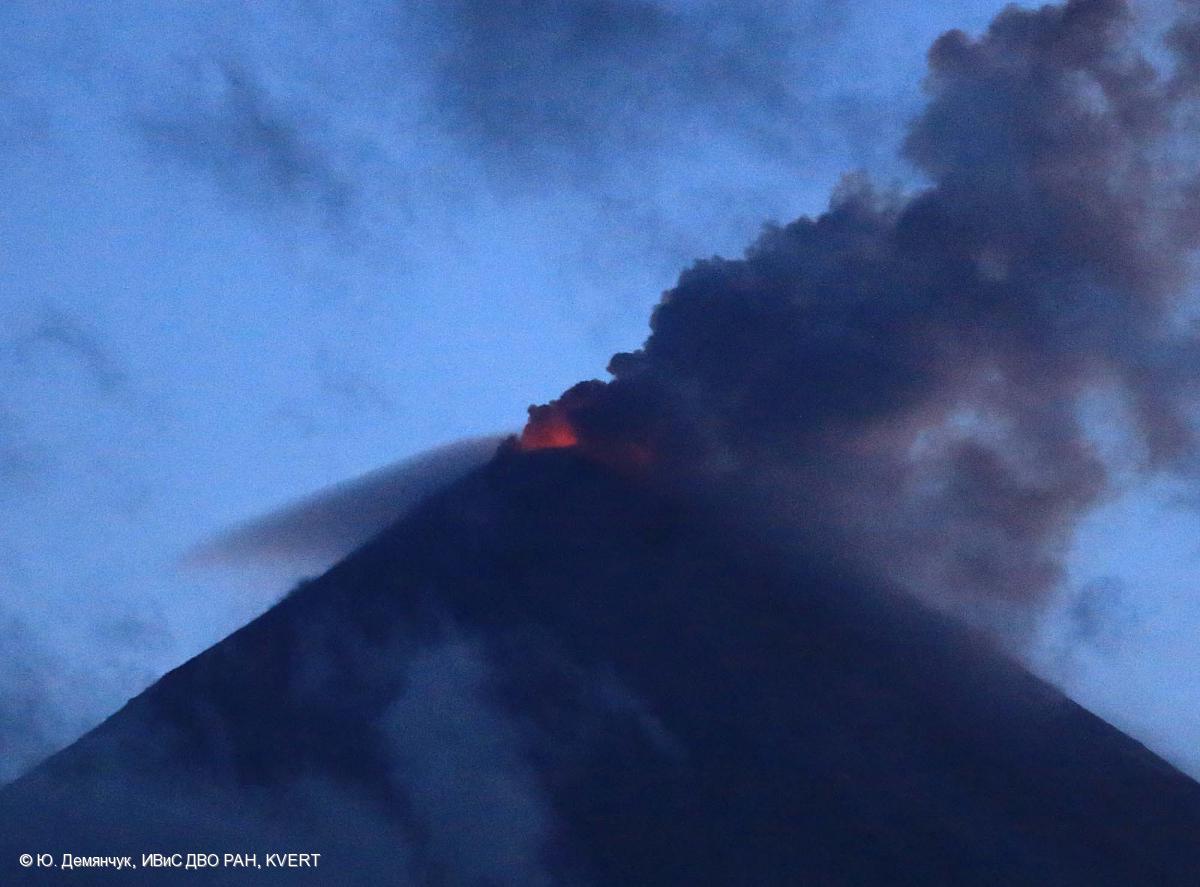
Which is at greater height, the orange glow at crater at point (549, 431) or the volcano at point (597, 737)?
the orange glow at crater at point (549, 431)

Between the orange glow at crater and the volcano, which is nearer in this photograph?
the volcano

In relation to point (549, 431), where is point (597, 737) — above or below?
below

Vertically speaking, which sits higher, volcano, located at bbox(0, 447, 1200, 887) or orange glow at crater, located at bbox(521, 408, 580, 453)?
orange glow at crater, located at bbox(521, 408, 580, 453)

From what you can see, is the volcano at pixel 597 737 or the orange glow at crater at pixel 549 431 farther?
the orange glow at crater at pixel 549 431

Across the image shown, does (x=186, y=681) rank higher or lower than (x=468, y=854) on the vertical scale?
higher

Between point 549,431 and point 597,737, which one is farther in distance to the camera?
point 549,431

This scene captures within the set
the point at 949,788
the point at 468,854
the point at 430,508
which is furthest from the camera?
the point at 430,508

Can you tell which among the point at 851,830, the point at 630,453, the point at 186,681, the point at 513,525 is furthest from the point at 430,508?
the point at 851,830

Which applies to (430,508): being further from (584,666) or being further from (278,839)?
(278,839)
